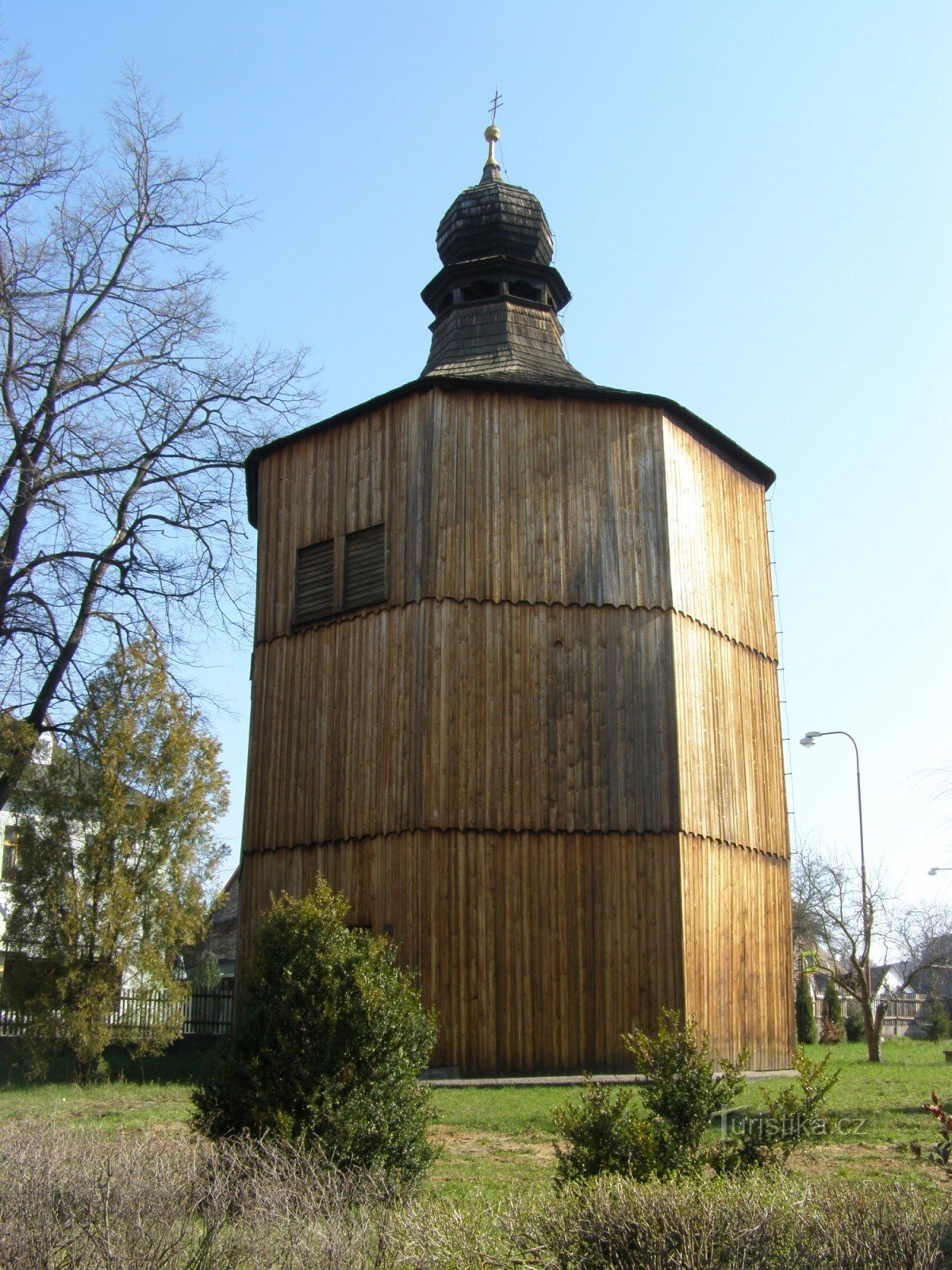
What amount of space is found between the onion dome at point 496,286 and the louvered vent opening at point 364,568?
4044 millimetres

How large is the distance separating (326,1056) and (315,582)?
38.1 ft

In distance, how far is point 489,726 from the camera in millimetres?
17406

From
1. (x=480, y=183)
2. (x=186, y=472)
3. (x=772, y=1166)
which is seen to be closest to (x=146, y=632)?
(x=186, y=472)

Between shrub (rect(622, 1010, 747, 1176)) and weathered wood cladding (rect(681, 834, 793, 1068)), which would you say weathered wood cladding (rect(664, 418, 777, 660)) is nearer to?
weathered wood cladding (rect(681, 834, 793, 1068))

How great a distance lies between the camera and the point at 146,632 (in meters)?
22.3

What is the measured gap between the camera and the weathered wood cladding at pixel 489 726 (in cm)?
1714

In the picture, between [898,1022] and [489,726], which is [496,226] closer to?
[489,726]

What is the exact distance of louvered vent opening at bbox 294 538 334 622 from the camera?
19.3m

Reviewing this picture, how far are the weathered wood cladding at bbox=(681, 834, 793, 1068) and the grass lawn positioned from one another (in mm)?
1143

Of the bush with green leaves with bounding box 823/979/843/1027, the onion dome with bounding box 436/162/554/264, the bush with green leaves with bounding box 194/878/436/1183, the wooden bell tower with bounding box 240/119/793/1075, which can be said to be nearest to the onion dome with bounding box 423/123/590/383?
the onion dome with bounding box 436/162/554/264

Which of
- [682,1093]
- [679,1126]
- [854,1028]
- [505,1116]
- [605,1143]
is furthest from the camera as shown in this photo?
[854,1028]

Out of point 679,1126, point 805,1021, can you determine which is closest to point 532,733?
point 679,1126

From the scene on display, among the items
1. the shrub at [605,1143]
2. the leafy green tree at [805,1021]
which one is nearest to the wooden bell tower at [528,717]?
the shrub at [605,1143]

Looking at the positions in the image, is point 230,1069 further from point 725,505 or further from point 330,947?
point 725,505
